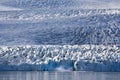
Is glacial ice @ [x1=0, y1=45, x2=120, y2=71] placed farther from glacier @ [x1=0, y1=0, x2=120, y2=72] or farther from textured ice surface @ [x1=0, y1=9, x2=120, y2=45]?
textured ice surface @ [x1=0, y1=9, x2=120, y2=45]

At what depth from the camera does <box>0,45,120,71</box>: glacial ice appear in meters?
40.5

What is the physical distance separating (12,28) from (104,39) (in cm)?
934

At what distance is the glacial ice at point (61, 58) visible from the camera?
40.5 metres

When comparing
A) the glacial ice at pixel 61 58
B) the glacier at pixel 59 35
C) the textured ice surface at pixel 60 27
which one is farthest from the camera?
the textured ice surface at pixel 60 27

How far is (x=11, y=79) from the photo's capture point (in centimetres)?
3338

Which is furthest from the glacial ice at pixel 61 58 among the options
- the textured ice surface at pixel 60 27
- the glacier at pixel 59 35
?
the textured ice surface at pixel 60 27

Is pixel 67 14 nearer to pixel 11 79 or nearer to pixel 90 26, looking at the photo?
pixel 90 26

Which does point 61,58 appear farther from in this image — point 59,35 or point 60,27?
point 60,27

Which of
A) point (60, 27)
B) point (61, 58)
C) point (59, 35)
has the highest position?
point (60, 27)

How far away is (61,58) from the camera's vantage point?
41188mm

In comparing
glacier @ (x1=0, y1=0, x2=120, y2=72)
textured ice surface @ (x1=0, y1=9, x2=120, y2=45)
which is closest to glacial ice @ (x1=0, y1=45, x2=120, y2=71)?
glacier @ (x1=0, y1=0, x2=120, y2=72)

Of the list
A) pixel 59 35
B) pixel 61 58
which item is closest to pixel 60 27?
pixel 59 35

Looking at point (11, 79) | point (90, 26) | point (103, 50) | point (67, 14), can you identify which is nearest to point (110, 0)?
point (67, 14)

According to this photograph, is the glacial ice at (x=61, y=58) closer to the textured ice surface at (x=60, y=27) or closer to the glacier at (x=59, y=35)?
the glacier at (x=59, y=35)
